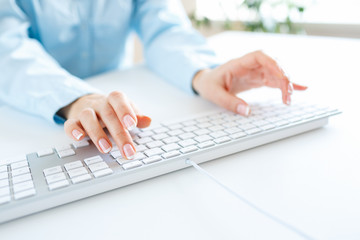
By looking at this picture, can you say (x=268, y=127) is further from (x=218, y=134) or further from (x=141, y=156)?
(x=141, y=156)

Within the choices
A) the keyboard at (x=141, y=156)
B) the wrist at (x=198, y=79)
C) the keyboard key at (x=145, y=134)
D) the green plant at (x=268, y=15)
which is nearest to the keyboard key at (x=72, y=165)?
the keyboard at (x=141, y=156)

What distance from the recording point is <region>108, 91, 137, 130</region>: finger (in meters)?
0.46

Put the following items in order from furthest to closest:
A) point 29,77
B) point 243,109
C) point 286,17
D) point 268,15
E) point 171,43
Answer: point 268,15, point 286,17, point 171,43, point 29,77, point 243,109

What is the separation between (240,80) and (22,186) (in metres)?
0.45

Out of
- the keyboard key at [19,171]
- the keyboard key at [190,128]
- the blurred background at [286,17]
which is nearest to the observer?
the keyboard key at [19,171]

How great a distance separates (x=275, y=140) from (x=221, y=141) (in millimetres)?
88

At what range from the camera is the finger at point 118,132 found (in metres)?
0.42

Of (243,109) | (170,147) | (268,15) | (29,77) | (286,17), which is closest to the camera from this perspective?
(170,147)


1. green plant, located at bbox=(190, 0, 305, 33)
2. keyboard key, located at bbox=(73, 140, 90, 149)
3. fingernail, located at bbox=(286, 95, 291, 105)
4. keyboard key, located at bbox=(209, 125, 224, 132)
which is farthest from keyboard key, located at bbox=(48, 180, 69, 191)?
green plant, located at bbox=(190, 0, 305, 33)

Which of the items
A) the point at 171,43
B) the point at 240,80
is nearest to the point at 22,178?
the point at 240,80

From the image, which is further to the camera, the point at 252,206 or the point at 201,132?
the point at 201,132

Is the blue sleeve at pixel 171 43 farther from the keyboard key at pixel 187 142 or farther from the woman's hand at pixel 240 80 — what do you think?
the keyboard key at pixel 187 142

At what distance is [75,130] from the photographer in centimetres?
46

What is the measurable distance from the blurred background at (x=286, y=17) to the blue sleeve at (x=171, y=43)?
0.91 meters
